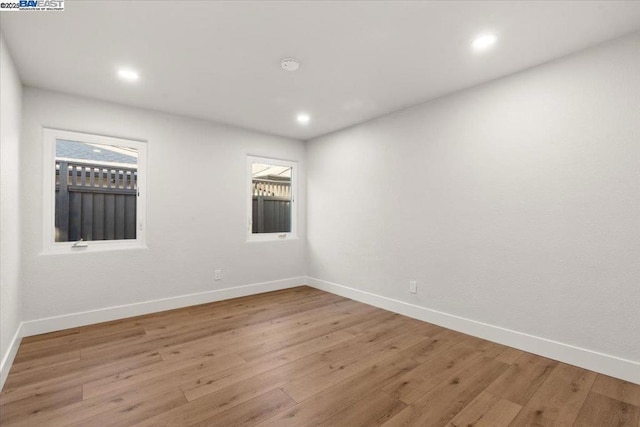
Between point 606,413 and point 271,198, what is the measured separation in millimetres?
4138

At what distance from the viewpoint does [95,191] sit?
3270mm

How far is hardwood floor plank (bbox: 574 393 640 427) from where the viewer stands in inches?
64.5

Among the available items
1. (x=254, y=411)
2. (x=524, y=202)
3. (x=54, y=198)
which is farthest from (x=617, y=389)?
(x=54, y=198)

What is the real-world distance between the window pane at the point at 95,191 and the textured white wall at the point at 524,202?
2961mm

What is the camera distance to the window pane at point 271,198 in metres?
4.49

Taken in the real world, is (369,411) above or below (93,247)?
below

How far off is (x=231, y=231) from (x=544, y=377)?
11.9 feet

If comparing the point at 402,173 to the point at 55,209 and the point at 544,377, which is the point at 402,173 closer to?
the point at 544,377

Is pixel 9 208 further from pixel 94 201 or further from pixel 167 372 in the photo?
pixel 167 372

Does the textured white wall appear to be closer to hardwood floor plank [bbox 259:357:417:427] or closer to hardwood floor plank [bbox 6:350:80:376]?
hardwood floor plank [bbox 259:357:417:427]

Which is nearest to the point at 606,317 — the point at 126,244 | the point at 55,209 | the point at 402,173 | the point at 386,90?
the point at 402,173

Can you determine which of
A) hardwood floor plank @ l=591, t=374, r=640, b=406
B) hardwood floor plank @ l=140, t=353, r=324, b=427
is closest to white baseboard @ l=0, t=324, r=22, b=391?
hardwood floor plank @ l=140, t=353, r=324, b=427

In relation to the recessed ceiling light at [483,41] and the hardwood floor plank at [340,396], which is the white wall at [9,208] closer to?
the hardwood floor plank at [340,396]

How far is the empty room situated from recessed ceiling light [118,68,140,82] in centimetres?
A: 2
